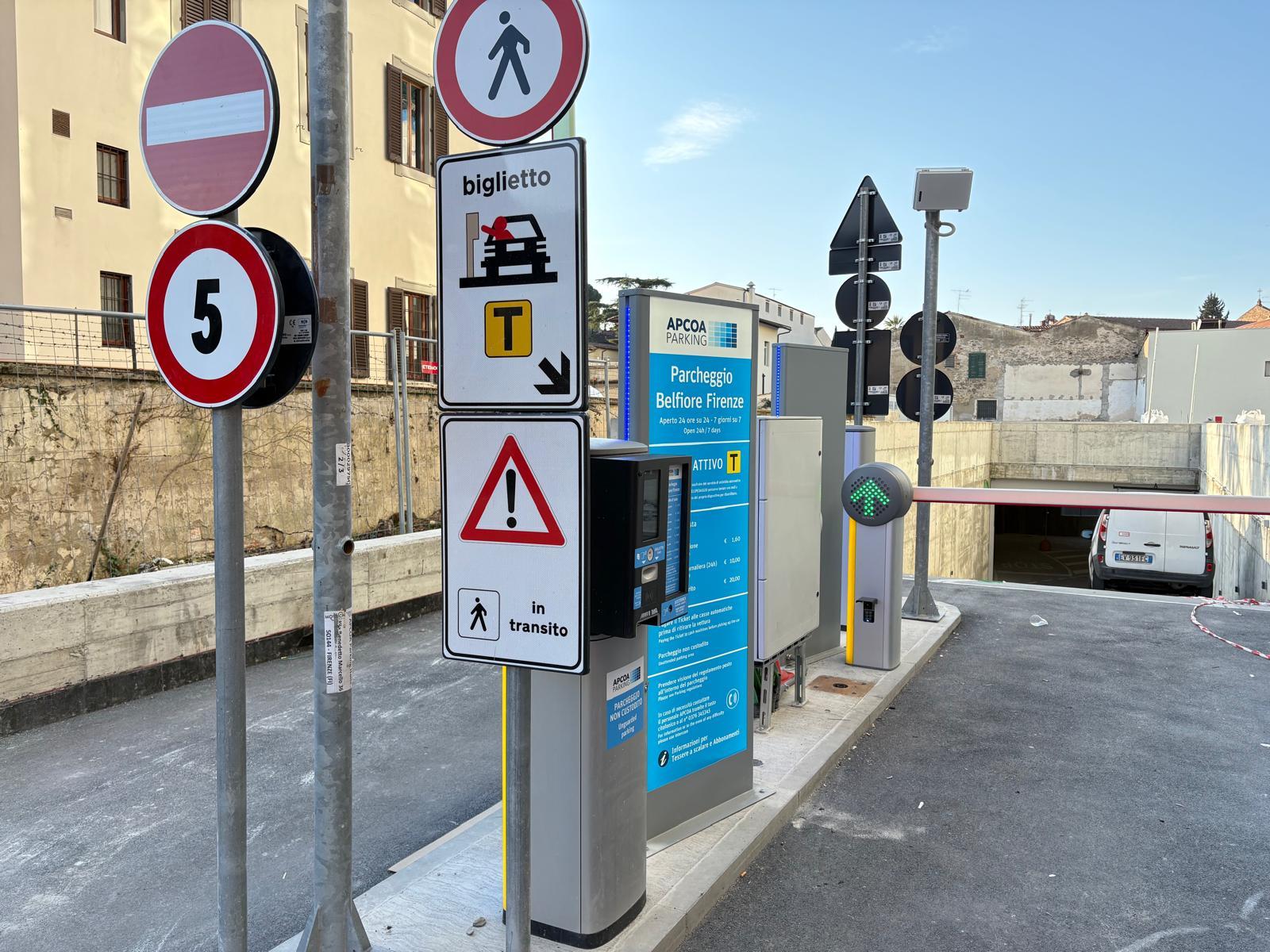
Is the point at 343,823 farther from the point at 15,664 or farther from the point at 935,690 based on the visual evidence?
the point at 935,690

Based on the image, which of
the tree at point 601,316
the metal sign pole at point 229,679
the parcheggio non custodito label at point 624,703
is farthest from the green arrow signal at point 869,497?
the tree at point 601,316

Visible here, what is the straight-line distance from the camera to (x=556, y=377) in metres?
2.48

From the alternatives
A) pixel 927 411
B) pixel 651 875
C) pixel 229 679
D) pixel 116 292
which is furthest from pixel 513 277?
pixel 116 292

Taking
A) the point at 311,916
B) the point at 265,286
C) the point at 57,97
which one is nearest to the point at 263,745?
the point at 311,916

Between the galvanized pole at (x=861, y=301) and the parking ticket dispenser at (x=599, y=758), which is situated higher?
the galvanized pole at (x=861, y=301)

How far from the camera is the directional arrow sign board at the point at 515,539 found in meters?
2.48

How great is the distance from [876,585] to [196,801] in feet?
15.2

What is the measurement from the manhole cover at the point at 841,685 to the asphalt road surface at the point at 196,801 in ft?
7.31

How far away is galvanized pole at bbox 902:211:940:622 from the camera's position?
8742 millimetres

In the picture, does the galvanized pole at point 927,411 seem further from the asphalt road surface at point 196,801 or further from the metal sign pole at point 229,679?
the metal sign pole at point 229,679

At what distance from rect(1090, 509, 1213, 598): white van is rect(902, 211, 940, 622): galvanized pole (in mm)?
9110

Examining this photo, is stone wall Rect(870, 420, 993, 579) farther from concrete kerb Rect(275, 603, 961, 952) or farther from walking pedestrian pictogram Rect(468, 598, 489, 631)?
walking pedestrian pictogram Rect(468, 598, 489, 631)

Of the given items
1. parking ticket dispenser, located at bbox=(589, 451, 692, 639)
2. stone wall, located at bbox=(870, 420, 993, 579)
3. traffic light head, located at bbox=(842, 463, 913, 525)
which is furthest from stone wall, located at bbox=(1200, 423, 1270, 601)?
parking ticket dispenser, located at bbox=(589, 451, 692, 639)

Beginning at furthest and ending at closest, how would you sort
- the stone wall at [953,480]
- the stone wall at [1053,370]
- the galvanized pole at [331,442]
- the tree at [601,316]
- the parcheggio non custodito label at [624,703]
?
the stone wall at [1053,370]
the tree at [601,316]
the stone wall at [953,480]
the parcheggio non custodito label at [624,703]
the galvanized pole at [331,442]
